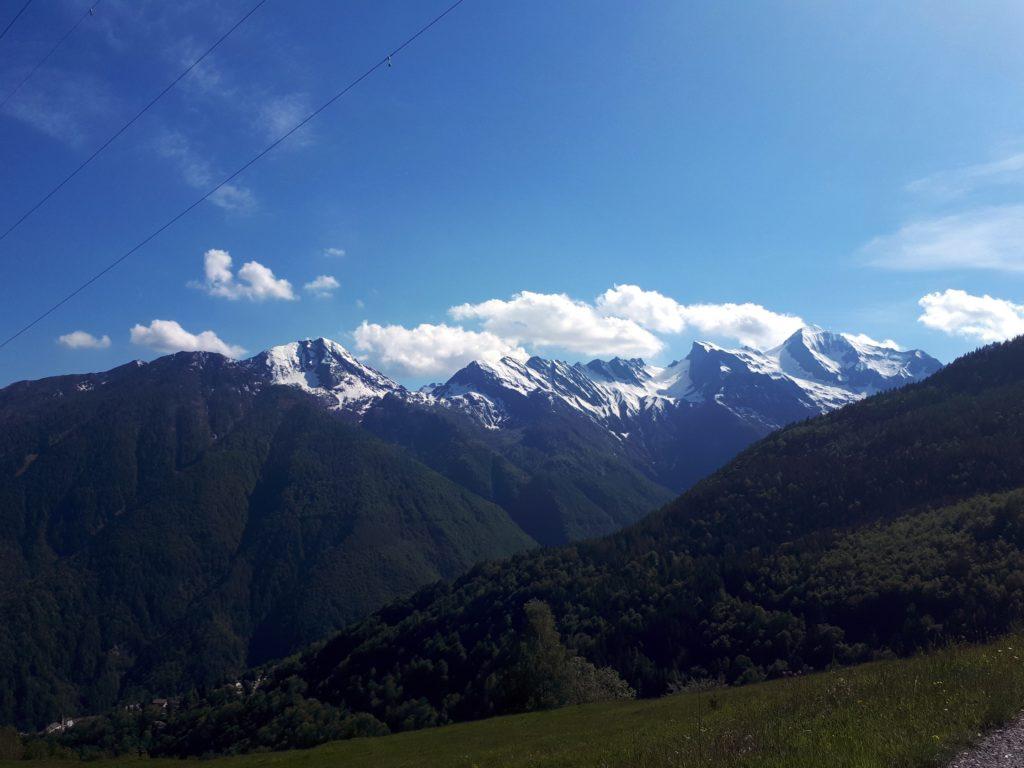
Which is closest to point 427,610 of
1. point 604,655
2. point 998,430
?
point 604,655

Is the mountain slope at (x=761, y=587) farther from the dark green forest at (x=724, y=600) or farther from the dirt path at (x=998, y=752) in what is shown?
the dirt path at (x=998, y=752)

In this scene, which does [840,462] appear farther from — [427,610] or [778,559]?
[427,610]

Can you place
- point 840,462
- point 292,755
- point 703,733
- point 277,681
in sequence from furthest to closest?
point 840,462 < point 277,681 < point 292,755 < point 703,733

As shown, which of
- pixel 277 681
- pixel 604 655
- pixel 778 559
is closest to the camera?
pixel 604 655

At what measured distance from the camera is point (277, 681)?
15388 centimetres

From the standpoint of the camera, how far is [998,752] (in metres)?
16.5

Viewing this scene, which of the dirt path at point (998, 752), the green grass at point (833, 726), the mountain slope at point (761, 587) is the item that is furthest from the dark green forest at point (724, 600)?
the dirt path at point (998, 752)

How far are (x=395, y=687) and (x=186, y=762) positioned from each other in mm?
78440

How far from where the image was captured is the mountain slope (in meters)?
103

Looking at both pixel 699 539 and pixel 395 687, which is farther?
pixel 699 539

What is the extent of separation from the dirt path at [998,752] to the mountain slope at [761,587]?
239ft

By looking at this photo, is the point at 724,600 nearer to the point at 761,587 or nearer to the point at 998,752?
the point at 761,587

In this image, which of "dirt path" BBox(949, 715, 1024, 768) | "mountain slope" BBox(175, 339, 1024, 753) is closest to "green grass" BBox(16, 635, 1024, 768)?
"dirt path" BBox(949, 715, 1024, 768)

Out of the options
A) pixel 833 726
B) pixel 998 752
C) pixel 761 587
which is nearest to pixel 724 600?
pixel 761 587
